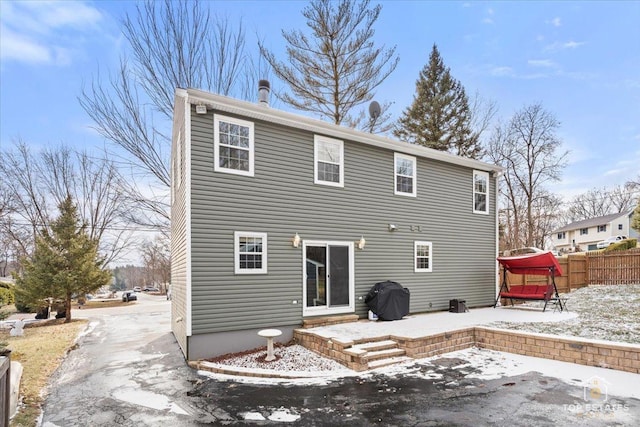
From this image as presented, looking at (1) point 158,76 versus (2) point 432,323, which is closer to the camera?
(2) point 432,323

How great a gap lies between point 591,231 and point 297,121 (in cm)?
4459

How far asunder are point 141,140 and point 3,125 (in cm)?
1154

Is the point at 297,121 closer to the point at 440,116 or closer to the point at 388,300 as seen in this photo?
the point at 388,300

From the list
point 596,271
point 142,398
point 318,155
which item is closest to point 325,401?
point 142,398

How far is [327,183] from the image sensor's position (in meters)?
8.71

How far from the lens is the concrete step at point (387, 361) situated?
604 cm

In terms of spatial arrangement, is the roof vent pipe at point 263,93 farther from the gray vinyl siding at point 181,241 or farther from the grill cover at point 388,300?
the grill cover at point 388,300

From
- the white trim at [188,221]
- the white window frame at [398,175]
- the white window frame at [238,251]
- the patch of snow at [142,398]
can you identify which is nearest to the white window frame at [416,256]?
the white window frame at [398,175]

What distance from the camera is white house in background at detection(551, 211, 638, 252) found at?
3634 centimetres

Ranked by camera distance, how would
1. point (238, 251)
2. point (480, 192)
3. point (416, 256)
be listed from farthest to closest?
point (480, 192) → point (416, 256) → point (238, 251)

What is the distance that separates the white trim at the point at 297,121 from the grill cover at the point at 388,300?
12.4ft

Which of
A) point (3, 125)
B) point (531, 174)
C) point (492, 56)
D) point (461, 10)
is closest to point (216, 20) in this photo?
point (461, 10)

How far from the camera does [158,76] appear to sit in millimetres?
14156

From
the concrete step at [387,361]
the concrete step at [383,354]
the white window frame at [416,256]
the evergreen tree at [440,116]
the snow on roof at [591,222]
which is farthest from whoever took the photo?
the snow on roof at [591,222]
